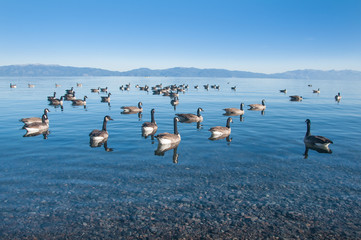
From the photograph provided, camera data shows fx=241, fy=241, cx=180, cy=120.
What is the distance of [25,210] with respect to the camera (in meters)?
9.52

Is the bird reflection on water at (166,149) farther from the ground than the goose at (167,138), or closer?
closer

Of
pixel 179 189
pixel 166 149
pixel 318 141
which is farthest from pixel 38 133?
pixel 318 141

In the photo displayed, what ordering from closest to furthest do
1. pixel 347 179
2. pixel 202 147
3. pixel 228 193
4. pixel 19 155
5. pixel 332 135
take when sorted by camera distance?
1. pixel 228 193
2. pixel 347 179
3. pixel 19 155
4. pixel 202 147
5. pixel 332 135

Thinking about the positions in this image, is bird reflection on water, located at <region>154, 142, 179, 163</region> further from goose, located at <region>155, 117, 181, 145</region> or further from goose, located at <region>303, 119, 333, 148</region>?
goose, located at <region>303, 119, 333, 148</region>

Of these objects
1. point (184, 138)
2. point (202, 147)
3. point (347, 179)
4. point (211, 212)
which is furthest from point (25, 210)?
point (347, 179)

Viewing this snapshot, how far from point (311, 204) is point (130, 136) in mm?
15113

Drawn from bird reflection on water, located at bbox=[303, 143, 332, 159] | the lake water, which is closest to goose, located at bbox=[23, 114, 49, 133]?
the lake water

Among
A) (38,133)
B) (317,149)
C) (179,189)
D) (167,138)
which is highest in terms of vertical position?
(167,138)

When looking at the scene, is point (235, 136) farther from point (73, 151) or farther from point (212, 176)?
point (73, 151)

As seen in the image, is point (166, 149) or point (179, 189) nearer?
point (179, 189)

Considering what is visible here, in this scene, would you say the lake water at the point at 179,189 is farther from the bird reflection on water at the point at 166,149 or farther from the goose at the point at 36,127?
the goose at the point at 36,127

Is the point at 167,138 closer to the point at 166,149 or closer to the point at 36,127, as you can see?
the point at 166,149

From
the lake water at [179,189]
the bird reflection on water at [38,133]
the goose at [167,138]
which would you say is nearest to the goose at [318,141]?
the lake water at [179,189]

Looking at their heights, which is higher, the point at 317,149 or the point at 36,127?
the point at 36,127
